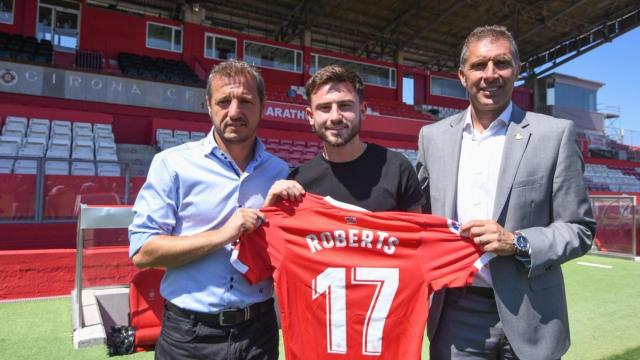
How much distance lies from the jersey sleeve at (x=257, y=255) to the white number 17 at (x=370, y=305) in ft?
0.75

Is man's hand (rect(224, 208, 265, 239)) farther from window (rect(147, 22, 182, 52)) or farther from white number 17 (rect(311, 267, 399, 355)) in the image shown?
window (rect(147, 22, 182, 52))

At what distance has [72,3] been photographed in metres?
16.0

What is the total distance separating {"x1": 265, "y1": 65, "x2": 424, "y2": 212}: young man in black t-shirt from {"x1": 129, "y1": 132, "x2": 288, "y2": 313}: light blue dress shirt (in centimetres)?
20

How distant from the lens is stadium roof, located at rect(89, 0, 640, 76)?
823 inches

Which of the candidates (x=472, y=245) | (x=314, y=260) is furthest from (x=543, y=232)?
(x=314, y=260)

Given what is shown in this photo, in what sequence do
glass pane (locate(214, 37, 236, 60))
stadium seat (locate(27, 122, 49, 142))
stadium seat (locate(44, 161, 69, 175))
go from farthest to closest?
glass pane (locate(214, 37, 236, 60)) < stadium seat (locate(27, 122, 49, 142)) < stadium seat (locate(44, 161, 69, 175))

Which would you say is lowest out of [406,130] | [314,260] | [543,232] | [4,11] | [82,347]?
[82,347]

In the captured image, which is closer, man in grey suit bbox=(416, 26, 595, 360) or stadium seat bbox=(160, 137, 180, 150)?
man in grey suit bbox=(416, 26, 595, 360)

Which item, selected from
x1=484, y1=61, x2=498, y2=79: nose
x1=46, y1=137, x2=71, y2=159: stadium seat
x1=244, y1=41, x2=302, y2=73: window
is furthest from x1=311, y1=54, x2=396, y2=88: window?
x1=484, y1=61, x2=498, y2=79: nose

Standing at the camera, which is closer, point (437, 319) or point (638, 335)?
point (437, 319)

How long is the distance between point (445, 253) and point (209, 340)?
112cm

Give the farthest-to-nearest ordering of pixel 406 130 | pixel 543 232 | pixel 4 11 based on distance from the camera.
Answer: pixel 406 130 → pixel 4 11 → pixel 543 232

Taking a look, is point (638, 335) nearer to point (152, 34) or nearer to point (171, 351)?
point (171, 351)

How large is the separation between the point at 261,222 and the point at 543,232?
1188mm
